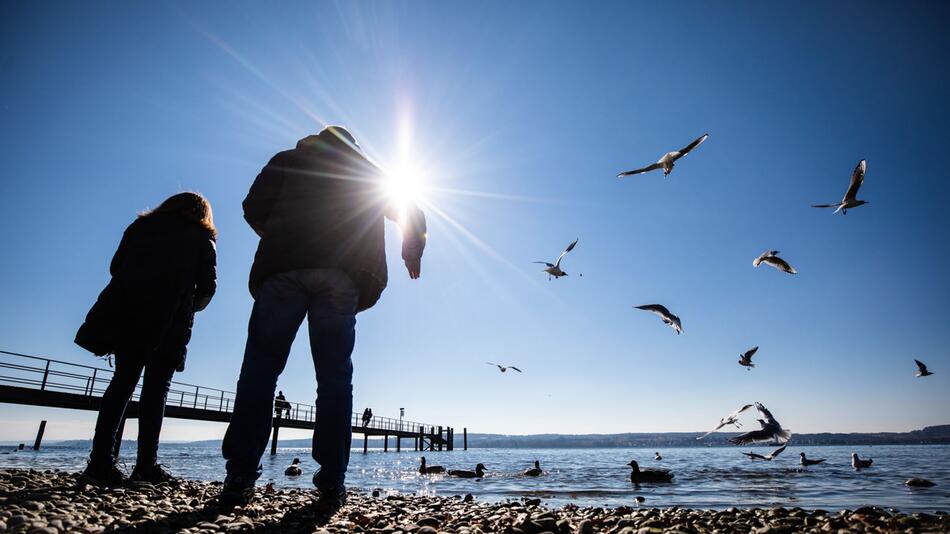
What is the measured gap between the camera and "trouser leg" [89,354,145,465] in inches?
125

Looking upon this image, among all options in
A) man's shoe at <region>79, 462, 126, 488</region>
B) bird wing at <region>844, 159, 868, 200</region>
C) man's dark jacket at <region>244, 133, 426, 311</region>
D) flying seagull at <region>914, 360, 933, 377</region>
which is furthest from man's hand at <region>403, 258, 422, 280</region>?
flying seagull at <region>914, 360, 933, 377</region>

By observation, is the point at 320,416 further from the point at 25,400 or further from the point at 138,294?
the point at 25,400

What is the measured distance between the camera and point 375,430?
126ft

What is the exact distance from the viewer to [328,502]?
8.85 feet

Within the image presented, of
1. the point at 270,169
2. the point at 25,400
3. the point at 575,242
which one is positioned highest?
the point at 575,242

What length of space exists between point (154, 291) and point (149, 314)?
6.8 inches

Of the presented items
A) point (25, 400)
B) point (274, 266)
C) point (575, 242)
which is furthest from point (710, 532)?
point (25, 400)

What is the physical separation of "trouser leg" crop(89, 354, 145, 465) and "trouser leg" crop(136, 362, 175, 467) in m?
0.13

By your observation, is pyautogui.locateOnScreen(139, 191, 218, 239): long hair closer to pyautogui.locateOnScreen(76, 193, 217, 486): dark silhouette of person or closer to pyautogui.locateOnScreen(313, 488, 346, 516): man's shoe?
pyautogui.locateOnScreen(76, 193, 217, 486): dark silhouette of person

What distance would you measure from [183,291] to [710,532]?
4197mm

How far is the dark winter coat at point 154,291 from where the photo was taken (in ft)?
10.5

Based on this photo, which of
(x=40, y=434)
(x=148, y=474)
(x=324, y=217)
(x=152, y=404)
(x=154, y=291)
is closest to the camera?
(x=324, y=217)

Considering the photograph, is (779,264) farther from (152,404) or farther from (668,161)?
(152,404)

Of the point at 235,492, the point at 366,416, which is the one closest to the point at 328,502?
the point at 235,492
